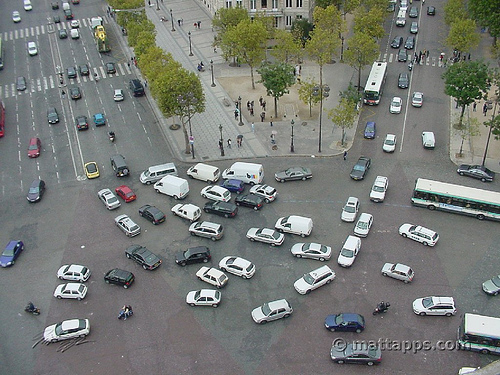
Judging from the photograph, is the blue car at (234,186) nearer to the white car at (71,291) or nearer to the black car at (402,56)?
the white car at (71,291)

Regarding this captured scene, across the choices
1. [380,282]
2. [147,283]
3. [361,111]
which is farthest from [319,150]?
[147,283]

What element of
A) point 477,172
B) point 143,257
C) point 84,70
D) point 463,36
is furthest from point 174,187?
point 463,36

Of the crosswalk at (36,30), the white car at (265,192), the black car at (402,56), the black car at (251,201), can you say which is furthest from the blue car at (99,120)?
the black car at (402,56)

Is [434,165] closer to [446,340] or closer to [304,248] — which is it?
[304,248]

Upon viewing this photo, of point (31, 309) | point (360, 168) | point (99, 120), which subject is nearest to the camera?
point (31, 309)

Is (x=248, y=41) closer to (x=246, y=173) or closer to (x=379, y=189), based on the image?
(x=246, y=173)

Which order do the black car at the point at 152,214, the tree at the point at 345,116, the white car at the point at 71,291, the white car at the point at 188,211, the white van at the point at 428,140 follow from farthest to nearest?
the white van at the point at 428,140 → the tree at the point at 345,116 → the black car at the point at 152,214 → the white car at the point at 188,211 → the white car at the point at 71,291

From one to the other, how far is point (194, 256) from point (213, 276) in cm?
365

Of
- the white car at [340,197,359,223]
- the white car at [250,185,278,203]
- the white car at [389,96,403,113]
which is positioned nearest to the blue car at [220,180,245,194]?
the white car at [250,185,278,203]

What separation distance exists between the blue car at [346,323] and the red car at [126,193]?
91.1 ft

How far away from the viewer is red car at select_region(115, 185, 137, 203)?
59688 mm

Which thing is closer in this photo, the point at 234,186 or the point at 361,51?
the point at 234,186

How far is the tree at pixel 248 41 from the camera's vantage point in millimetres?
81000

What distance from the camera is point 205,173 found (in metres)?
61.8
